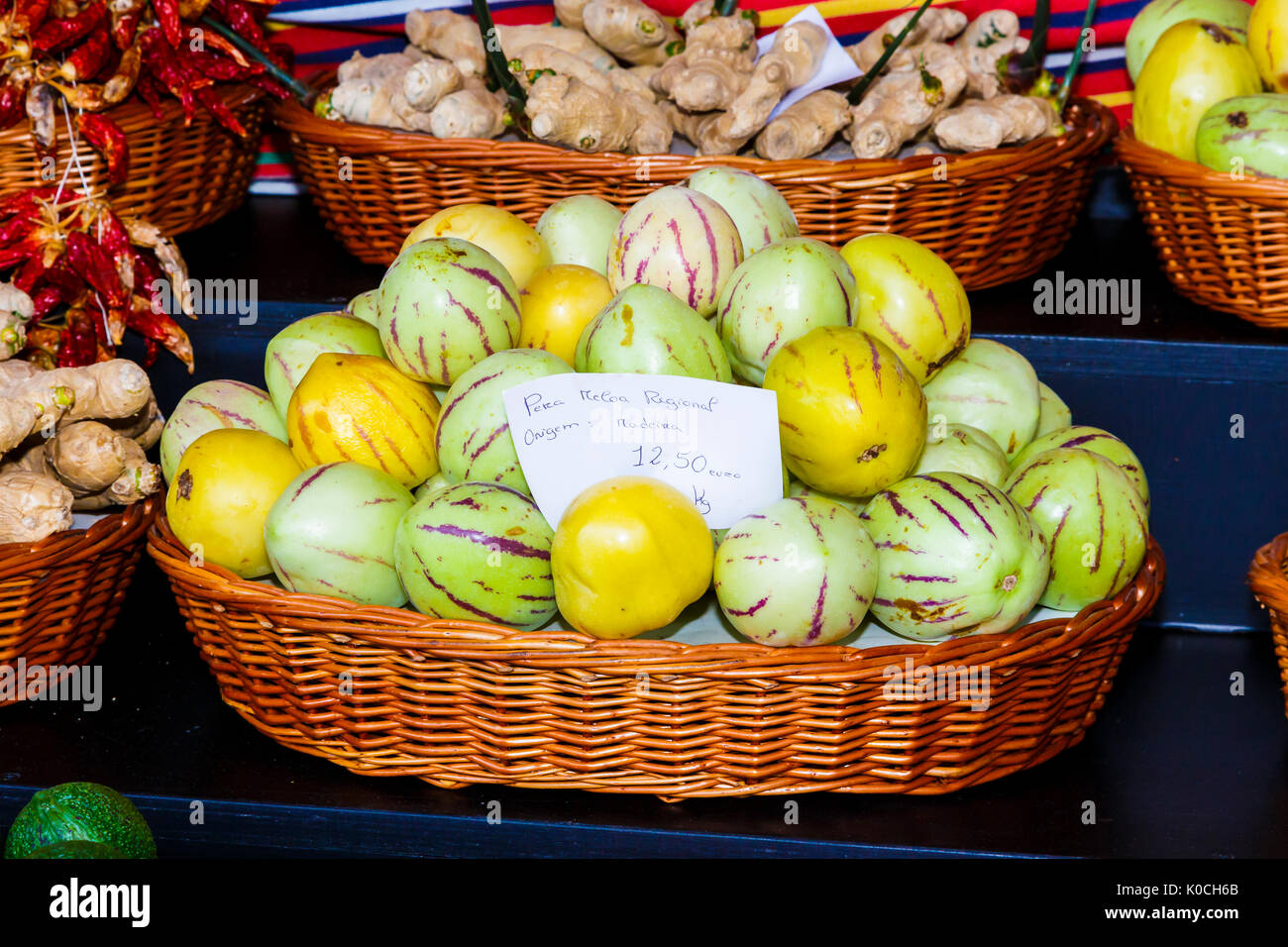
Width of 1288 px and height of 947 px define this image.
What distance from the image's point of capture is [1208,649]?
55.1 inches

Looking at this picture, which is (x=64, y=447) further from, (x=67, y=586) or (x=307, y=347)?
(x=307, y=347)

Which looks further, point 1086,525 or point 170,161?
point 170,161

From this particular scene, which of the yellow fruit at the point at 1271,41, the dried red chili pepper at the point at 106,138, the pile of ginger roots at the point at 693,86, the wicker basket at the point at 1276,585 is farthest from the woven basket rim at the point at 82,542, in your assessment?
the yellow fruit at the point at 1271,41

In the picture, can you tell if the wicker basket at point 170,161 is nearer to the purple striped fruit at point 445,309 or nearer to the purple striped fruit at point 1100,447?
the purple striped fruit at point 445,309

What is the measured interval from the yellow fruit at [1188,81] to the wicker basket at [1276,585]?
51 cm

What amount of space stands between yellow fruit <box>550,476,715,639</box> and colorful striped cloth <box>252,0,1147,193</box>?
3.59ft

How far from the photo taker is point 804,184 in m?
1.38

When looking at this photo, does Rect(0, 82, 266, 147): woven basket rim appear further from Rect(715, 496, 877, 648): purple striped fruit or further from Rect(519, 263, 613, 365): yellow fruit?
Rect(715, 496, 877, 648): purple striped fruit

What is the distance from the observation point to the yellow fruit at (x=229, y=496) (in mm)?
1094

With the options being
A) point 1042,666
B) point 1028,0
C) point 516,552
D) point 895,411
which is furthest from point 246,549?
point 1028,0

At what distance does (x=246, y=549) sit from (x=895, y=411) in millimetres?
590

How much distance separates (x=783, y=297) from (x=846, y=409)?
13cm

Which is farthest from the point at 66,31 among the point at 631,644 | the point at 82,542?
the point at 631,644

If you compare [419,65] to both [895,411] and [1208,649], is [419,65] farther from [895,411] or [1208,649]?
[1208,649]
